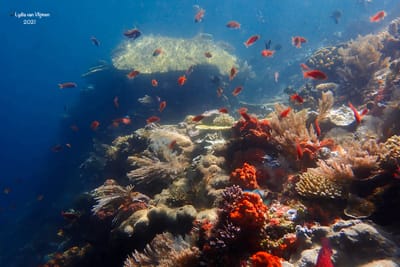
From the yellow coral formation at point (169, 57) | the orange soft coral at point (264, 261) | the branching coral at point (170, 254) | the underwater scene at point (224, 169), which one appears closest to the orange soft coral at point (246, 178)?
the underwater scene at point (224, 169)

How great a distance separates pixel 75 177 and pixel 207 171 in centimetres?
1884

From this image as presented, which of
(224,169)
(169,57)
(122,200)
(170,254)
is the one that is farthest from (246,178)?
(169,57)

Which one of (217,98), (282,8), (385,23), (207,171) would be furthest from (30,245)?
(282,8)

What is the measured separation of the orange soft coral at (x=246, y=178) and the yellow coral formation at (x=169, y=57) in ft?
40.5

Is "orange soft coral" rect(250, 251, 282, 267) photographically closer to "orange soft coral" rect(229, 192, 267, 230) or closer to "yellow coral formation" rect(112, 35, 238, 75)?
"orange soft coral" rect(229, 192, 267, 230)

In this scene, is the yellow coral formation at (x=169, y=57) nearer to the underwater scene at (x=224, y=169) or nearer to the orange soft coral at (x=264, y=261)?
the underwater scene at (x=224, y=169)

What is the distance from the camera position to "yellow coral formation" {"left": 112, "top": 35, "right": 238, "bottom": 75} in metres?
16.6

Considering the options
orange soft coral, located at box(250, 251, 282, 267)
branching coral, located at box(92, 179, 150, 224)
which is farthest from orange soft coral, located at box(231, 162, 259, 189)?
branching coral, located at box(92, 179, 150, 224)

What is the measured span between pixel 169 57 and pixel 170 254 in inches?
588

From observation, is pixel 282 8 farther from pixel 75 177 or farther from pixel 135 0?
pixel 135 0

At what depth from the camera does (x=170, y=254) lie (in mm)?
3838

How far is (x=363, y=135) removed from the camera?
6.15 meters

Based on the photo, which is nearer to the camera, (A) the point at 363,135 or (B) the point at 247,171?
(B) the point at 247,171

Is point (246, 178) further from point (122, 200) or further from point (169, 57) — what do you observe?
point (169, 57)
